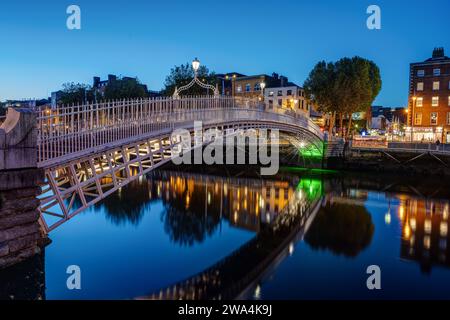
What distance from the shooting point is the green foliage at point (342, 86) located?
40188mm

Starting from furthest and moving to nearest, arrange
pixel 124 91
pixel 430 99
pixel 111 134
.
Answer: pixel 430 99
pixel 124 91
pixel 111 134

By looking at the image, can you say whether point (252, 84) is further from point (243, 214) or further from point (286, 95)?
point (243, 214)

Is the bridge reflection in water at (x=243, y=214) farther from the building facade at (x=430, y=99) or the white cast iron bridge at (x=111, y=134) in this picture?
the building facade at (x=430, y=99)

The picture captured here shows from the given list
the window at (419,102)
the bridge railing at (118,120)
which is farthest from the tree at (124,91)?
the window at (419,102)

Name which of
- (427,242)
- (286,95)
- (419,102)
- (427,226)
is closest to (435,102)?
(419,102)

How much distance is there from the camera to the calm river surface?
10078 mm

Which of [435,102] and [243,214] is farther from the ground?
[435,102]

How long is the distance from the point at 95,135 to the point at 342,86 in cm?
3485

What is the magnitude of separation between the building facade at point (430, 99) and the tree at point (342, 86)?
413 inches

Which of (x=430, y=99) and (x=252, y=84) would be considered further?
(x=252, y=84)

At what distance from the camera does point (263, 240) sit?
1470cm

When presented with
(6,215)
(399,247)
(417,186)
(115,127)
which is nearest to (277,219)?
(399,247)

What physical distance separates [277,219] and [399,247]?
6.14m

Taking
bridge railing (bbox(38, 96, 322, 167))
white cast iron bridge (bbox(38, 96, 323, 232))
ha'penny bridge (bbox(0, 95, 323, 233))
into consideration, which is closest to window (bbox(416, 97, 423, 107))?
white cast iron bridge (bbox(38, 96, 323, 232))
